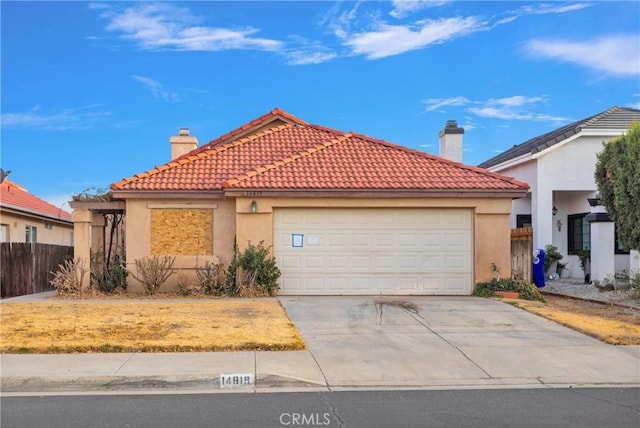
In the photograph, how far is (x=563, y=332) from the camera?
38.1 feet

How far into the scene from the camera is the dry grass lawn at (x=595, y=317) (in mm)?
Result: 11100

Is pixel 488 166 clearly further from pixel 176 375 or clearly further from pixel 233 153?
pixel 176 375

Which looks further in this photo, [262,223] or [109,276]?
[109,276]

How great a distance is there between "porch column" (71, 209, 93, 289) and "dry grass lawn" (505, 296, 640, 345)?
11035mm

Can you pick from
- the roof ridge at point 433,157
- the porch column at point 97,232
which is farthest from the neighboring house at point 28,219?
the roof ridge at point 433,157

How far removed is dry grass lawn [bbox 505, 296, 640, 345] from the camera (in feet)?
36.4

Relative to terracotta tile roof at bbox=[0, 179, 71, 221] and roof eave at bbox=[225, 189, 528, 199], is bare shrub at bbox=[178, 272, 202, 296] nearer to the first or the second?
roof eave at bbox=[225, 189, 528, 199]

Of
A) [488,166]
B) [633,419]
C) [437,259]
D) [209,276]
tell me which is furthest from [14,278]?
[488,166]

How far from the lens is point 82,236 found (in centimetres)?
1727

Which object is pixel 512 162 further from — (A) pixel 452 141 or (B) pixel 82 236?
(B) pixel 82 236

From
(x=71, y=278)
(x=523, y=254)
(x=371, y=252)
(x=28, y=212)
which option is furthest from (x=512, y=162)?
(x=28, y=212)

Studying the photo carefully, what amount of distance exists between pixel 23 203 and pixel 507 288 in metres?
19.5

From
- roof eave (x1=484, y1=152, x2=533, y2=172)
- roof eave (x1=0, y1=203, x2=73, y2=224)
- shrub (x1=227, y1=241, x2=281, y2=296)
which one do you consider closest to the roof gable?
roof eave (x1=484, y1=152, x2=533, y2=172)

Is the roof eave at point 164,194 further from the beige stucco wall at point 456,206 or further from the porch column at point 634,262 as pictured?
the porch column at point 634,262
